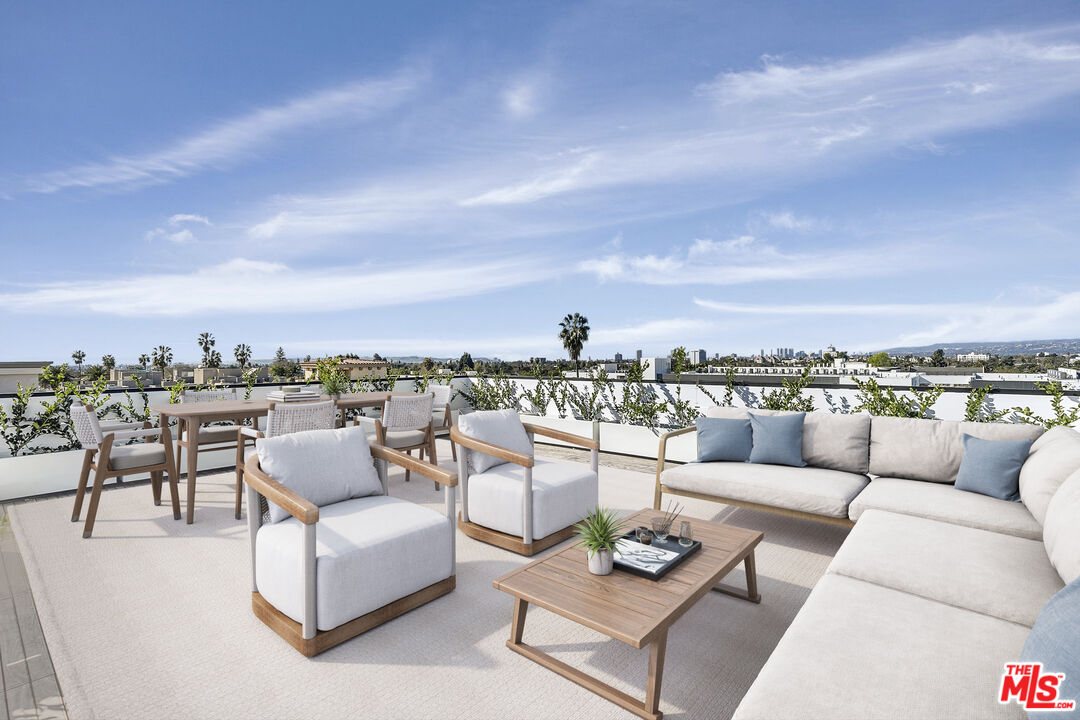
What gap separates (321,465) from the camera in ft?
9.11

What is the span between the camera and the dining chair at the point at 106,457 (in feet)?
12.2

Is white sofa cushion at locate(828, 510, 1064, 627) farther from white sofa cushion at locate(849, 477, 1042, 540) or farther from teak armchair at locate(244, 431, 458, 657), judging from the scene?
teak armchair at locate(244, 431, 458, 657)

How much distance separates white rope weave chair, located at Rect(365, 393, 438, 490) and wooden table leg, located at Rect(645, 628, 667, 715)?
343 centimetres

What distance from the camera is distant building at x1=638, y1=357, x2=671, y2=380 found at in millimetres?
6904

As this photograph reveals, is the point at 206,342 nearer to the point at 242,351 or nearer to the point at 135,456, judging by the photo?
the point at 242,351

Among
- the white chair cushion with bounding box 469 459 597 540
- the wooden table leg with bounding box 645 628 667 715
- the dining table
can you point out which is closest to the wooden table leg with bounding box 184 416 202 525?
the dining table

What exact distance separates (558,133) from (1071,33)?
Answer: 574 cm

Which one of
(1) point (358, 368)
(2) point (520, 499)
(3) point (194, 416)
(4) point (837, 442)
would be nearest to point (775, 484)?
(4) point (837, 442)

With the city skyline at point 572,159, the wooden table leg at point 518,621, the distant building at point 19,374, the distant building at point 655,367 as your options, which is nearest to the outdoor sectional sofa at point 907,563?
the wooden table leg at point 518,621

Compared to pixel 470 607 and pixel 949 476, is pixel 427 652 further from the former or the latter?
pixel 949 476

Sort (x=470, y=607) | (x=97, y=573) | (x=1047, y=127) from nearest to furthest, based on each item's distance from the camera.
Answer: (x=470, y=607), (x=97, y=573), (x=1047, y=127)

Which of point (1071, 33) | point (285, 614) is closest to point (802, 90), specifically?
point (1071, 33)

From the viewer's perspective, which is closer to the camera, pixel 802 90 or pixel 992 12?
pixel 992 12

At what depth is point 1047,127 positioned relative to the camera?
7.00 metres
